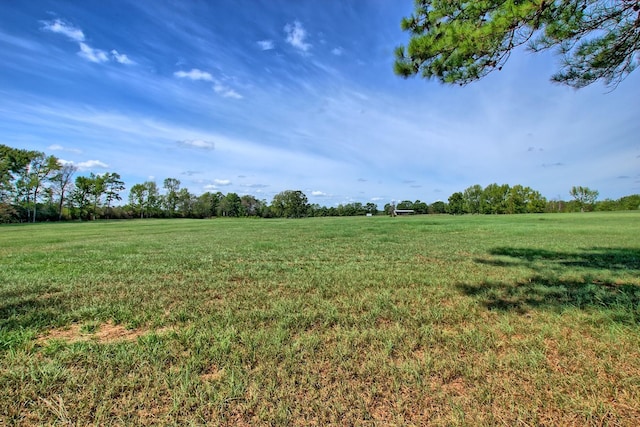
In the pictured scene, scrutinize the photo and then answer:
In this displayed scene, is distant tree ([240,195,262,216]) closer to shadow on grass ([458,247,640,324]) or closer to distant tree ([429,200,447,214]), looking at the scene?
distant tree ([429,200,447,214])

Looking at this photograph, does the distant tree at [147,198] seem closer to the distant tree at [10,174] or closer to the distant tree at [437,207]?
the distant tree at [10,174]

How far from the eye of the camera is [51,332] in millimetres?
3527

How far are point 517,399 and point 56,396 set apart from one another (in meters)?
3.46

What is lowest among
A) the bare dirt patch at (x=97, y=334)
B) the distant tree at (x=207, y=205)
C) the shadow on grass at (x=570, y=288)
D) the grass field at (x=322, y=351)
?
the bare dirt patch at (x=97, y=334)

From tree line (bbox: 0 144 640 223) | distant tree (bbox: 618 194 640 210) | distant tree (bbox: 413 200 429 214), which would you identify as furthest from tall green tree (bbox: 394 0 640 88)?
distant tree (bbox: 413 200 429 214)

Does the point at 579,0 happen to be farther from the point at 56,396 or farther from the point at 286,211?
the point at 286,211

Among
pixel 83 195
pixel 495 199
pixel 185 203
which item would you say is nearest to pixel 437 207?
pixel 495 199

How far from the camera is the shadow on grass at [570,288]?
425 centimetres

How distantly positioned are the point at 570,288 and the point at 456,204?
348 ft

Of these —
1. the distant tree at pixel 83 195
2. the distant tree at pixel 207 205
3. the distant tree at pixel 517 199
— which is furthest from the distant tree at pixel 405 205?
the distant tree at pixel 83 195

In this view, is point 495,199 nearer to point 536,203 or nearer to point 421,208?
point 536,203

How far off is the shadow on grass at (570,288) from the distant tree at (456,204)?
328 ft

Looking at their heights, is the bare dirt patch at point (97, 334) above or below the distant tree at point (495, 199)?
below

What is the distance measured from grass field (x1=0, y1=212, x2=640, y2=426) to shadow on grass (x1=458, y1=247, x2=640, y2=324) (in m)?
0.05
